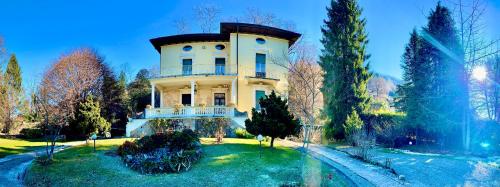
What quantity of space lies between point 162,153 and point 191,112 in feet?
30.6

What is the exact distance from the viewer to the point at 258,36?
24703 millimetres

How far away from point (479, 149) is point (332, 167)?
11.5 metres

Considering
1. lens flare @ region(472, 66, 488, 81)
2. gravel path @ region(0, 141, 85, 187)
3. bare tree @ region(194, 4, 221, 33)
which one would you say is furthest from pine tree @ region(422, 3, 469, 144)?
bare tree @ region(194, 4, 221, 33)

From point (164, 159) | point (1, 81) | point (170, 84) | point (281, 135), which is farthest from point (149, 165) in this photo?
point (1, 81)

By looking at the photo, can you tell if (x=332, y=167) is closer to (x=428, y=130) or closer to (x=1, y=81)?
(x=428, y=130)

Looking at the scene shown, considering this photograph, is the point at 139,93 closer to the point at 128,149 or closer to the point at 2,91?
the point at 2,91

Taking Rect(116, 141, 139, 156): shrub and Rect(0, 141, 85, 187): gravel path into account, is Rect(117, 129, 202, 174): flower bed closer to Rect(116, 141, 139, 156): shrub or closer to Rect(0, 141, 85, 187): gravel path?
Rect(116, 141, 139, 156): shrub

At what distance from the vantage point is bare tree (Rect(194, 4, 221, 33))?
3438 cm

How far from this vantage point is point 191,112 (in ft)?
67.8

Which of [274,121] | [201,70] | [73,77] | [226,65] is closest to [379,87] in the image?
[226,65]

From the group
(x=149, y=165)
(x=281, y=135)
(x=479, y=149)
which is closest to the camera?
(x=149, y=165)

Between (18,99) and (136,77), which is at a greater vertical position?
(136,77)

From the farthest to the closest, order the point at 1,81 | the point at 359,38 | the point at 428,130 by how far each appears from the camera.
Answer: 1. the point at 1,81
2. the point at 359,38
3. the point at 428,130

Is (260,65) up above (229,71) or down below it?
above
